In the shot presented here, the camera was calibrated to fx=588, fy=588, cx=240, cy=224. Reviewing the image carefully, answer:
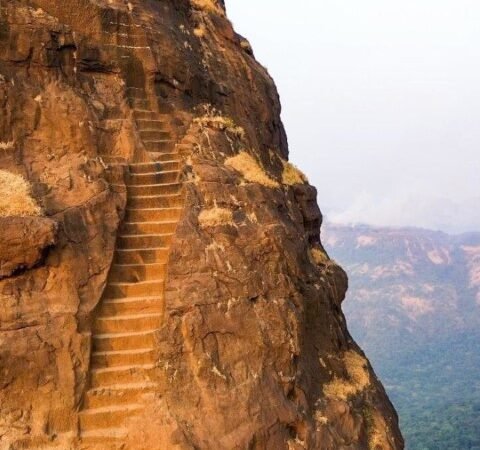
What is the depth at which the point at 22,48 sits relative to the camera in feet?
37.7

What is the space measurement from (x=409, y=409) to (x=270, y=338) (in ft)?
195

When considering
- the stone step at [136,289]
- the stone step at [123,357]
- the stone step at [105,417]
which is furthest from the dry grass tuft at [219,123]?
the stone step at [105,417]

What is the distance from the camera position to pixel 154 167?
1174 cm

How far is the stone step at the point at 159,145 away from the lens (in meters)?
12.3

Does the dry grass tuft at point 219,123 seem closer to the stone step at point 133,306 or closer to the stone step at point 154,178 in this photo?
the stone step at point 154,178

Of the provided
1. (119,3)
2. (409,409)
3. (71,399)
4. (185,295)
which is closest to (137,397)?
(71,399)

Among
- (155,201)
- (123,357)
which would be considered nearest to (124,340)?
(123,357)

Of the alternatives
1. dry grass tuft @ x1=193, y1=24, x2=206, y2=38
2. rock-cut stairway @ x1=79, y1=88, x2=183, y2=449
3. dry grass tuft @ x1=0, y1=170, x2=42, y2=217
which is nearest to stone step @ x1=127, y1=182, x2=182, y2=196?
rock-cut stairway @ x1=79, y1=88, x2=183, y2=449

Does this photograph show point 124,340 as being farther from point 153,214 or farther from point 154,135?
point 154,135

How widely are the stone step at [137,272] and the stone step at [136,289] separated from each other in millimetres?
142

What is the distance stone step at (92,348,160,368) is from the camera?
8.94 m

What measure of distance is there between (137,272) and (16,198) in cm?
234

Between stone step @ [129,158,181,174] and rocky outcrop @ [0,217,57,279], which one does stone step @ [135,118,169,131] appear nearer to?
stone step @ [129,158,181,174]

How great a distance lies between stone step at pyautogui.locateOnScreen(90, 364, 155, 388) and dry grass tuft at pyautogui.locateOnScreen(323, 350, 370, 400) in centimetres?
356
